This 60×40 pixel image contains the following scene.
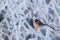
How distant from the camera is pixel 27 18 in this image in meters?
1.11

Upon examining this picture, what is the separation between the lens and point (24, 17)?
3.67ft

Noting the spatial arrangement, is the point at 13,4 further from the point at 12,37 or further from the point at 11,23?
the point at 12,37

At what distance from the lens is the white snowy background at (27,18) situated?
0.99 m

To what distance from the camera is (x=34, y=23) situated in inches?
42.6

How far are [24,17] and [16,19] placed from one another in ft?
0.23

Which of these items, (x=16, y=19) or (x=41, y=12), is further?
(x=16, y=19)

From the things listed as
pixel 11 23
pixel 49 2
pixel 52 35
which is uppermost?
pixel 49 2

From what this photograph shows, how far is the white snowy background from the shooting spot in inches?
39.0

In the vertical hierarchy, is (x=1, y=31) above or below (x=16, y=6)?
below

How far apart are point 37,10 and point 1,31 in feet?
1.17

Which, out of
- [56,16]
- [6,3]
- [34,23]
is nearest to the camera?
[56,16]

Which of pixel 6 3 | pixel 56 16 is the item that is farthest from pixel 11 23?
pixel 56 16

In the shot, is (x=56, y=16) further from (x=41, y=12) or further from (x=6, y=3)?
(x=6, y=3)

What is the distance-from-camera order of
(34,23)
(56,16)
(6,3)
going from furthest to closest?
(6,3) < (34,23) < (56,16)
